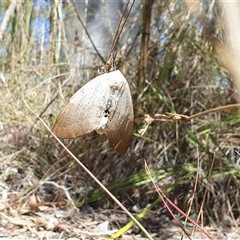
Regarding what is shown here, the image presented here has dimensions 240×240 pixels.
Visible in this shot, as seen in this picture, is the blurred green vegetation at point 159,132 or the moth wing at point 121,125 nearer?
the moth wing at point 121,125

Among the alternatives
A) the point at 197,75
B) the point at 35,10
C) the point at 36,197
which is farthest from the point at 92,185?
the point at 35,10

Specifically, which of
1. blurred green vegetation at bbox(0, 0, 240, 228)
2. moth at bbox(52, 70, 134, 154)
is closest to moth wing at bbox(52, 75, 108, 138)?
moth at bbox(52, 70, 134, 154)

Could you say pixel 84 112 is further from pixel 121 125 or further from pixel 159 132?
pixel 159 132

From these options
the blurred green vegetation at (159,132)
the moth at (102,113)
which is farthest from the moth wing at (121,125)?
the blurred green vegetation at (159,132)

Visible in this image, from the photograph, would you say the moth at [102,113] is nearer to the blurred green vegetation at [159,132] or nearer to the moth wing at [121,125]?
the moth wing at [121,125]

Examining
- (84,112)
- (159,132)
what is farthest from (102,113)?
(159,132)

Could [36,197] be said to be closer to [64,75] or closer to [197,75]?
[64,75]

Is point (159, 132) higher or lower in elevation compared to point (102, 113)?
lower

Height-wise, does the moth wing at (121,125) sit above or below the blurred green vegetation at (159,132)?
above
